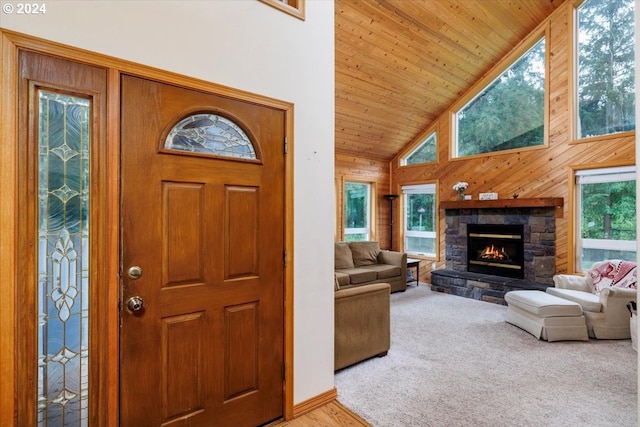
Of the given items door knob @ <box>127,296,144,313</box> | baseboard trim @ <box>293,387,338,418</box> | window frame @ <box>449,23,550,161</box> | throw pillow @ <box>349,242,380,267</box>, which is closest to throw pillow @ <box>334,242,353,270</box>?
throw pillow @ <box>349,242,380,267</box>

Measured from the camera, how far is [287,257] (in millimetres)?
2049

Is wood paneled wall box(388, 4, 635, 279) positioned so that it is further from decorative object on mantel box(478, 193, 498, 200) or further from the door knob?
the door knob

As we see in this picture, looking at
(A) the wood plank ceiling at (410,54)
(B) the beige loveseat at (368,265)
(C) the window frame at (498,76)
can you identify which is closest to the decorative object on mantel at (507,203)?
(C) the window frame at (498,76)

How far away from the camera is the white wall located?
1432 mm

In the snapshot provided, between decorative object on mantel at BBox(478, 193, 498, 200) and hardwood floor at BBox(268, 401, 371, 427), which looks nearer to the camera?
hardwood floor at BBox(268, 401, 371, 427)

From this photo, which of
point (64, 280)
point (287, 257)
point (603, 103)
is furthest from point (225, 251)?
point (603, 103)

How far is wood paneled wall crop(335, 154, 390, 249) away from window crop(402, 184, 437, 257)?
0.43m

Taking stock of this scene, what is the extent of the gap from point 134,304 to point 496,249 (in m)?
5.63

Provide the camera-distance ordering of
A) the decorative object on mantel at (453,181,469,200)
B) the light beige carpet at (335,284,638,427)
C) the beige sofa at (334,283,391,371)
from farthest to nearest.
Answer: the decorative object on mantel at (453,181,469,200), the beige sofa at (334,283,391,371), the light beige carpet at (335,284,638,427)

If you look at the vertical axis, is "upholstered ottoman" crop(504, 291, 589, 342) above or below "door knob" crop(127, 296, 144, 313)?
below

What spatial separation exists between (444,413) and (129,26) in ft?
9.48

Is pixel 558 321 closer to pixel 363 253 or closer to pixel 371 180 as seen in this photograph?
pixel 363 253

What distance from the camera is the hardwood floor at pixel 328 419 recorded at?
6.56 feet

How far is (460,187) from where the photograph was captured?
19.0ft
